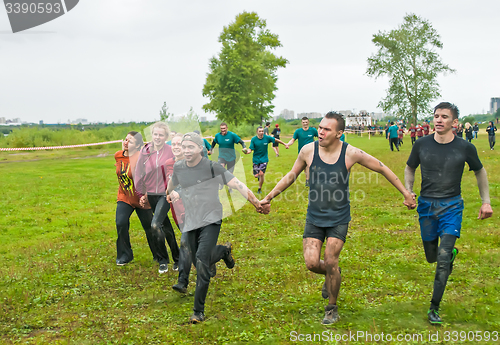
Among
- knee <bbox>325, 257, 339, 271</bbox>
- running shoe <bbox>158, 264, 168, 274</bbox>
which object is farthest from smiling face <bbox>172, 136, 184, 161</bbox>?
knee <bbox>325, 257, 339, 271</bbox>

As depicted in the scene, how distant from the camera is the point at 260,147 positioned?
14023 millimetres

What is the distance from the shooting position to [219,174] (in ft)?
18.8

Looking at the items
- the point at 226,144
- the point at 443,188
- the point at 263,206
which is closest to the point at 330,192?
the point at 263,206

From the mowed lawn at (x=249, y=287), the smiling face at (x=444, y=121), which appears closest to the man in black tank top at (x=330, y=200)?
the mowed lawn at (x=249, y=287)

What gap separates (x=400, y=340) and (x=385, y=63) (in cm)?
5633

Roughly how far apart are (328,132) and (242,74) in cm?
5483

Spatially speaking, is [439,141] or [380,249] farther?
[380,249]

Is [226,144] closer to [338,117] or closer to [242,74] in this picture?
[338,117]

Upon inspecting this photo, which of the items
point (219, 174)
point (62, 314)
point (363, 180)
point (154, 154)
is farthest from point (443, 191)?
point (363, 180)

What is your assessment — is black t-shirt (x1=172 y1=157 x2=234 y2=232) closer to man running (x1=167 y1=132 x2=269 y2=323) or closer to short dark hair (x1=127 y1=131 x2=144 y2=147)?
man running (x1=167 y1=132 x2=269 y2=323)

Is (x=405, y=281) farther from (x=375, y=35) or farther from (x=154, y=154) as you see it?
(x=375, y=35)

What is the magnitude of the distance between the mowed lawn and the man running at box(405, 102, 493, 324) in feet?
2.31

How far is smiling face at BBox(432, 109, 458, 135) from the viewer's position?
17.4 ft

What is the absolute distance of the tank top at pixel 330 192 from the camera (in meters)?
5.07
